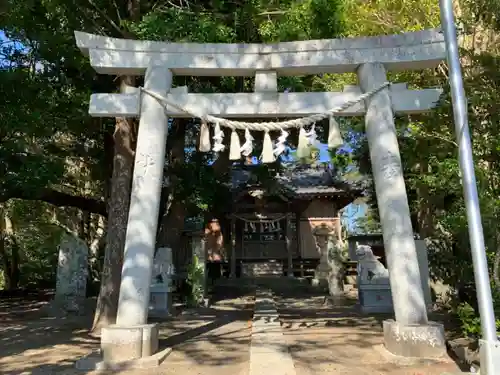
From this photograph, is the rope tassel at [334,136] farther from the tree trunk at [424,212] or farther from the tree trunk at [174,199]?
the tree trunk at [174,199]

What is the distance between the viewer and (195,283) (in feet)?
39.5

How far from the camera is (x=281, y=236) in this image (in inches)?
850

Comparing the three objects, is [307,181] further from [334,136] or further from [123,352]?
[123,352]

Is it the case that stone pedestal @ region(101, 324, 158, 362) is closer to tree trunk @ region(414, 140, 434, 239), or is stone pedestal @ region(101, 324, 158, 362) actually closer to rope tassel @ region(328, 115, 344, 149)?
rope tassel @ region(328, 115, 344, 149)

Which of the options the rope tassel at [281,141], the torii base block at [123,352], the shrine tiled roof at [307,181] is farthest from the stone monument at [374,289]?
the shrine tiled roof at [307,181]

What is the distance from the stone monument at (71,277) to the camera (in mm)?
11453

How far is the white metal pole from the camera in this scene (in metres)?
4.00

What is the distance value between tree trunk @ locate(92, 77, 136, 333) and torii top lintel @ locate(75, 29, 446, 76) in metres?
2.24

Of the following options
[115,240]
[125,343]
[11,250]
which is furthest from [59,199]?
[11,250]

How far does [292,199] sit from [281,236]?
2110 millimetres

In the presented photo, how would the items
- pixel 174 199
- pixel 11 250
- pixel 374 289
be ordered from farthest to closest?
pixel 11 250
pixel 174 199
pixel 374 289

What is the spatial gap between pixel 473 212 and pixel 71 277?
411 inches

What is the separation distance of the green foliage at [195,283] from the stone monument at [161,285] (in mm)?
974

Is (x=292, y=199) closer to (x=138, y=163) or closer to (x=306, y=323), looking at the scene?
(x=306, y=323)
